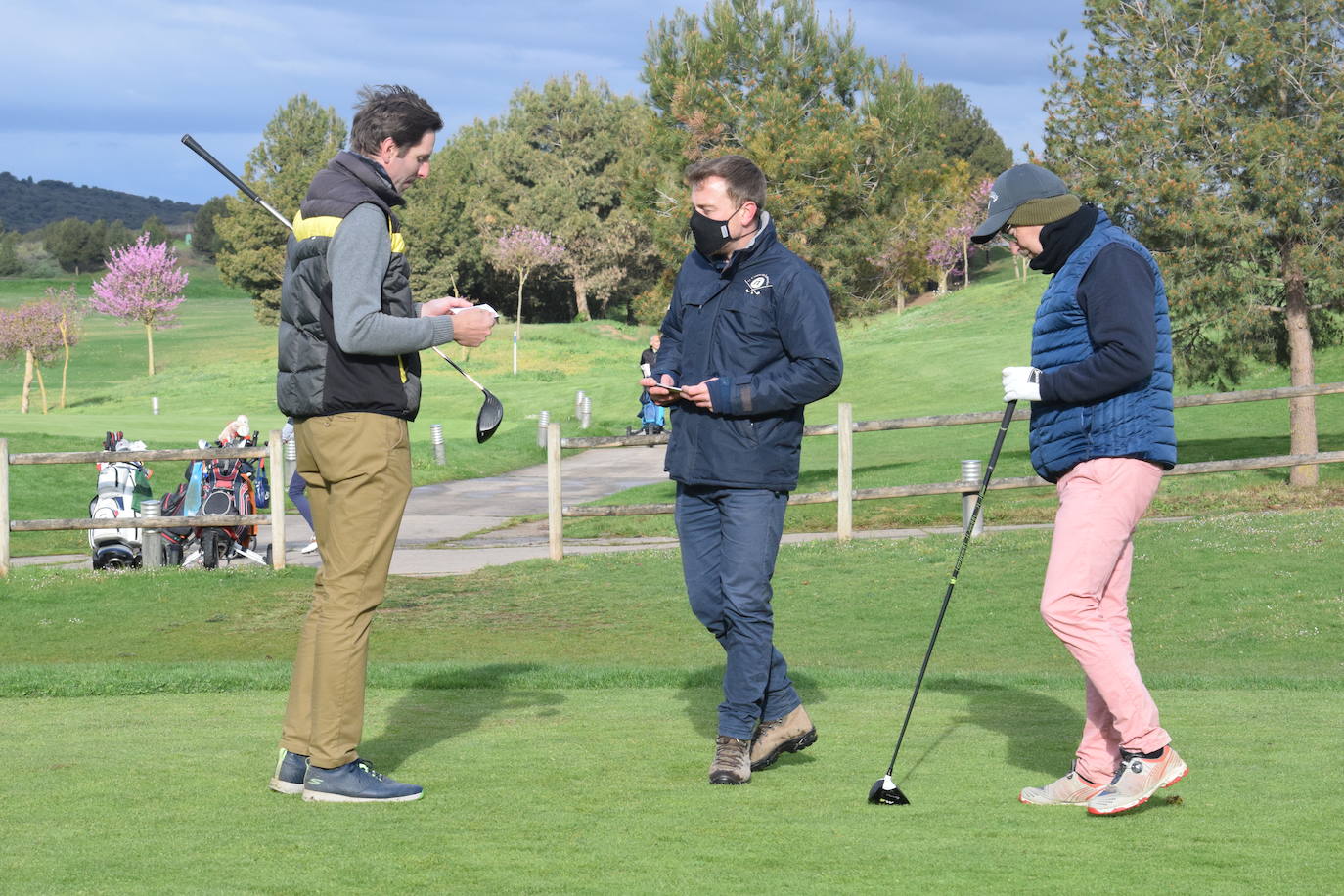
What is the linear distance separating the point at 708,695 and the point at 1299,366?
1728cm

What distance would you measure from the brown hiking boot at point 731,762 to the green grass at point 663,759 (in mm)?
112

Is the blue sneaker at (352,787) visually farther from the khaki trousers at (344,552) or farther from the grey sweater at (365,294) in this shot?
the grey sweater at (365,294)

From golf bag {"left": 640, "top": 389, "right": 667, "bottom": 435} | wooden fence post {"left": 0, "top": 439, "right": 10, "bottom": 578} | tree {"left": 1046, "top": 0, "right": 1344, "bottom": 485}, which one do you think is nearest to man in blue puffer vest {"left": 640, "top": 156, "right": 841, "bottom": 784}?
wooden fence post {"left": 0, "top": 439, "right": 10, "bottom": 578}

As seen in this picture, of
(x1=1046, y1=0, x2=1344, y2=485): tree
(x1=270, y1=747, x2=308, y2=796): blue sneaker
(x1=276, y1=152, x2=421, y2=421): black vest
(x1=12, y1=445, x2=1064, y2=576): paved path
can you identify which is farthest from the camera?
(x1=1046, y1=0, x2=1344, y2=485): tree

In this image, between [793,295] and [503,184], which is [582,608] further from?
[503,184]

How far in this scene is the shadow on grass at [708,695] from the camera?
6301 millimetres

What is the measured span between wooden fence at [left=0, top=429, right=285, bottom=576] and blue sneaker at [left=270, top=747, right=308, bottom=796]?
10153 millimetres

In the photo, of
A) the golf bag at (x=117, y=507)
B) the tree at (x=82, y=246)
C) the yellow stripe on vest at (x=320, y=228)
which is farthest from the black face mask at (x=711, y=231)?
the tree at (x=82, y=246)

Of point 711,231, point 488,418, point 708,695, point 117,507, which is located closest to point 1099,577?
point 711,231

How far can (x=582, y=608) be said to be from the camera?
12.8 meters

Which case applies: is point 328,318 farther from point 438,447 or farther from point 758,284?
point 438,447

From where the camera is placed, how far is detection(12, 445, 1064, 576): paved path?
16641mm

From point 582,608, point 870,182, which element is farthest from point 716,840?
point 870,182

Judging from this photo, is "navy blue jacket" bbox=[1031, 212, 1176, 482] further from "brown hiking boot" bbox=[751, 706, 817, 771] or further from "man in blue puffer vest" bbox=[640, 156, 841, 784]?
"brown hiking boot" bbox=[751, 706, 817, 771]
